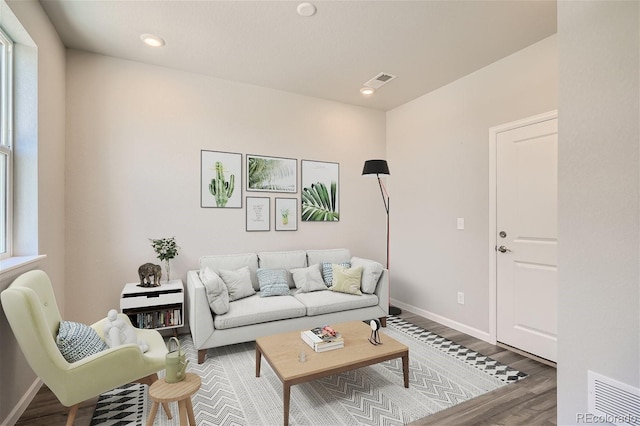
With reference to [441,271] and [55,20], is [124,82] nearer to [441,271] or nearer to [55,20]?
[55,20]

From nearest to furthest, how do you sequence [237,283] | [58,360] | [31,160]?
1. [58,360]
2. [31,160]
3. [237,283]

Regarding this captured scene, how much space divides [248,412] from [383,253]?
3016 mm

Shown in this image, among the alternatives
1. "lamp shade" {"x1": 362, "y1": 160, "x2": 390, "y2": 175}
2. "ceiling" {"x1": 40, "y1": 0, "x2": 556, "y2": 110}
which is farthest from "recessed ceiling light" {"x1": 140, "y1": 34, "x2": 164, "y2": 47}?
"lamp shade" {"x1": 362, "y1": 160, "x2": 390, "y2": 175}

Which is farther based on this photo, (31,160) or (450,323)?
(450,323)

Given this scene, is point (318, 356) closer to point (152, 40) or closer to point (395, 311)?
point (395, 311)

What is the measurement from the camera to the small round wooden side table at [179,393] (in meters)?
1.52

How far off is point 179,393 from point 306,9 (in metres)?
2.62

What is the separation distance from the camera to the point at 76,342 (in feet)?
5.81

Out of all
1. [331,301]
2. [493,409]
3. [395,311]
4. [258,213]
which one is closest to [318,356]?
[331,301]

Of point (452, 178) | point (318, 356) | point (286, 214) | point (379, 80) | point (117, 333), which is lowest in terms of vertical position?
point (318, 356)

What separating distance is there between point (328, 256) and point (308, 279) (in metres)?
0.51

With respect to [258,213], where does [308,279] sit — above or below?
below

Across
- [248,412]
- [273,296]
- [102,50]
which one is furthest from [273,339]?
[102,50]

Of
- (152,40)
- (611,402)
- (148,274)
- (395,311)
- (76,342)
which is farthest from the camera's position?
(395,311)
